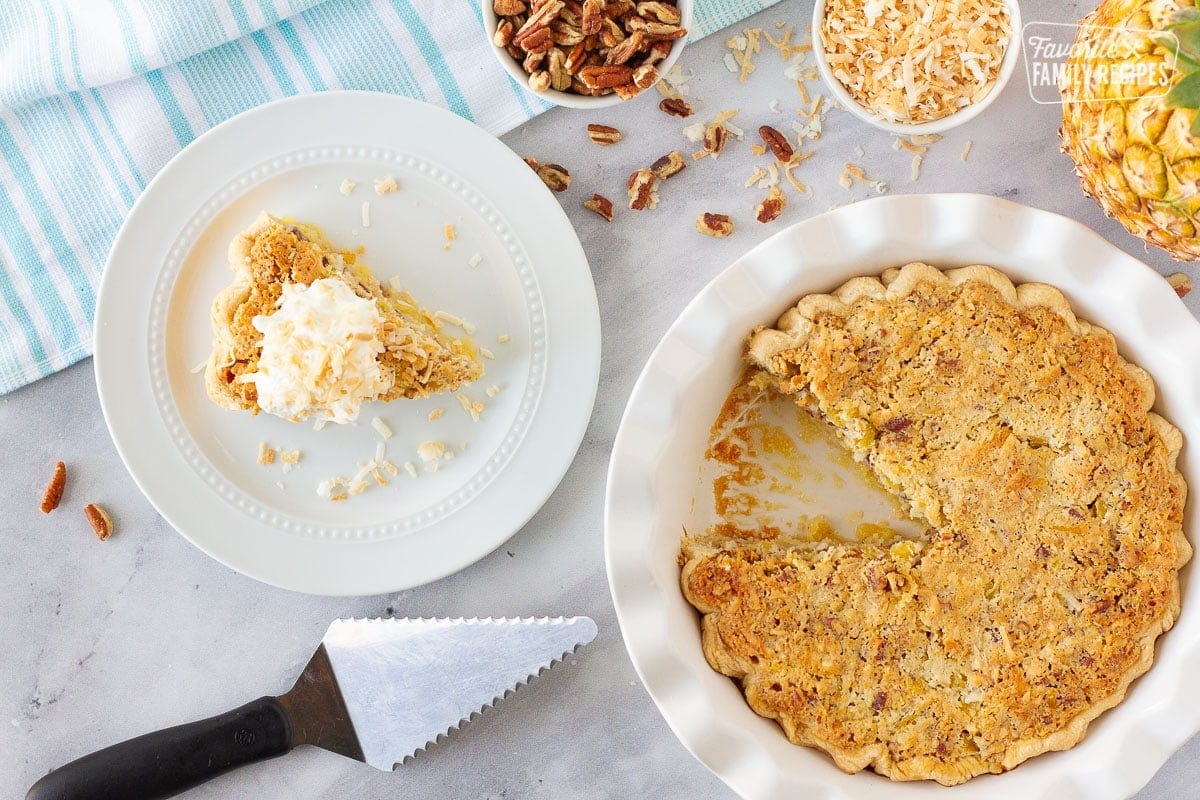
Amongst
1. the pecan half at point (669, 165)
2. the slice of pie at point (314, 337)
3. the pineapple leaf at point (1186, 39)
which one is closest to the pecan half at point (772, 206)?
the pecan half at point (669, 165)

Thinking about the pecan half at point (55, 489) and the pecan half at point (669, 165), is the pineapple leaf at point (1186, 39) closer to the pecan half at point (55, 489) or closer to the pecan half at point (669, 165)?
the pecan half at point (669, 165)

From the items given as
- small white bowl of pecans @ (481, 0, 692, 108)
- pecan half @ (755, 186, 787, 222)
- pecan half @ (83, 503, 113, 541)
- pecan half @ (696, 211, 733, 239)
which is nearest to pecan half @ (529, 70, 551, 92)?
small white bowl of pecans @ (481, 0, 692, 108)

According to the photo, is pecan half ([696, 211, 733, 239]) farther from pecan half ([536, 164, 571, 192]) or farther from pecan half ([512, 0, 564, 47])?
pecan half ([512, 0, 564, 47])

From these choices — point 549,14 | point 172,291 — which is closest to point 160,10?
point 172,291

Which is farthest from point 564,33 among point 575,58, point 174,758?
point 174,758

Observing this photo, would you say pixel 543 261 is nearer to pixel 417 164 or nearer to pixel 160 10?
pixel 417 164
